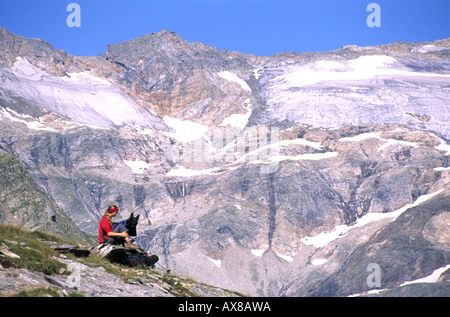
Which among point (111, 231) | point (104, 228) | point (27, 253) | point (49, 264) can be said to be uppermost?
point (104, 228)

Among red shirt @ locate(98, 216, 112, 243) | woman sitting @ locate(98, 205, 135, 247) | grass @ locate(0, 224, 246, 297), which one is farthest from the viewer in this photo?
red shirt @ locate(98, 216, 112, 243)

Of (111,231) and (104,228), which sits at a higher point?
(104,228)

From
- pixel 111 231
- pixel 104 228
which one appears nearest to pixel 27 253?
pixel 104 228

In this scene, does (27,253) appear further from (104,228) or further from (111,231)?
(111,231)

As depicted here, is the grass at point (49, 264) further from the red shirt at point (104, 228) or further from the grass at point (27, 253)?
the red shirt at point (104, 228)

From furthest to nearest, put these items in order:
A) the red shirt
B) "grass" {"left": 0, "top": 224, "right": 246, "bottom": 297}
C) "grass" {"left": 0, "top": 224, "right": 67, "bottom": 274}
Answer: the red shirt → "grass" {"left": 0, "top": 224, "right": 67, "bottom": 274} → "grass" {"left": 0, "top": 224, "right": 246, "bottom": 297}

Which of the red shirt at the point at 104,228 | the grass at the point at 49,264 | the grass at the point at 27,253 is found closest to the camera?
the grass at the point at 49,264

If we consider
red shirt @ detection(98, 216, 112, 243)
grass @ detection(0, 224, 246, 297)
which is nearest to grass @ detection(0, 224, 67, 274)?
grass @ detection(0, 224, 246, 297)

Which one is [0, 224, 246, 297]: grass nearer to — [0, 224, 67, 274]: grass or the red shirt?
[0, 224, 67, 274]: grass

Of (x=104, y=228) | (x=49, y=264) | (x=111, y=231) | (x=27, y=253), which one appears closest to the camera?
(x=49, y=264)

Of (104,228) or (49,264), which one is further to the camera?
(104,228)

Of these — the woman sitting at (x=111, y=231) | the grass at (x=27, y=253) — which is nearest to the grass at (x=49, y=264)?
the grass at (x=27, y=253)

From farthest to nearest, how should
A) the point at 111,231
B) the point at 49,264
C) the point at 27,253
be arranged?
the point at 111,231
the point at 27,253
the point at 49,264
